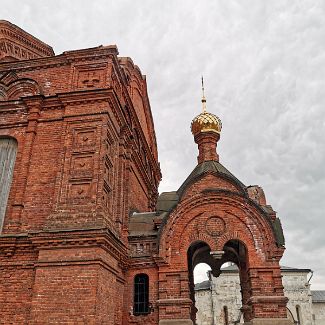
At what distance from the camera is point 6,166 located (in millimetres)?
9047

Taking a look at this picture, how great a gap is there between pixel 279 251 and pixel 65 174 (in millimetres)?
5489

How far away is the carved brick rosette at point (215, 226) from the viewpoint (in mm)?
9586

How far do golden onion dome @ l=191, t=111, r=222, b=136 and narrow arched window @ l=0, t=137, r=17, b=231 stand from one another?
6.41 metres

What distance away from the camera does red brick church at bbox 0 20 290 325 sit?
23.9 ft

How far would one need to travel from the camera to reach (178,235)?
9.56 metres

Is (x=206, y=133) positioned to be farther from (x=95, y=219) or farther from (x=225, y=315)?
(x=225, y=315)

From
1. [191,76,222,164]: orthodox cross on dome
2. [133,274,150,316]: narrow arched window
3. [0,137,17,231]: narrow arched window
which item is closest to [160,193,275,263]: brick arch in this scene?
[133,274,150,316]: narrow arched window

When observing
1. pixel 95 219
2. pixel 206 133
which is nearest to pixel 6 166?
pixel 95 219

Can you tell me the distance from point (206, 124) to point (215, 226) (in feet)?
15.3

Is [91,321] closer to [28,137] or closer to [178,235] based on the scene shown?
[178,235]

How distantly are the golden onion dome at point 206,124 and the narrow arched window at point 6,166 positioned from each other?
21.0ft

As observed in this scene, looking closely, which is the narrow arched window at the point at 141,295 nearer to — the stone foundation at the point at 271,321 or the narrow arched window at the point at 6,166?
the stone foundation at the point at 271,321

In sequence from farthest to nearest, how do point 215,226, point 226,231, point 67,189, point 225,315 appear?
point 225,315, point 215,226, point 226,231, point 67,189

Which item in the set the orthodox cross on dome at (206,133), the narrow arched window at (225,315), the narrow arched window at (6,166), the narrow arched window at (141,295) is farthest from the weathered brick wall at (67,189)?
the narrow arched window at (225,315)
